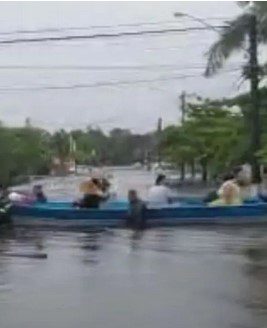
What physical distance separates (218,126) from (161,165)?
41.5 m

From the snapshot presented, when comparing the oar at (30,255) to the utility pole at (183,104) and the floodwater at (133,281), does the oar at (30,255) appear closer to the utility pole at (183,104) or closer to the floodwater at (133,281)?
the floodwater at (133,281)

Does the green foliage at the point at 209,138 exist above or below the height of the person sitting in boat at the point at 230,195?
above

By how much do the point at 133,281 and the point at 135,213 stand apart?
11492 millimetres

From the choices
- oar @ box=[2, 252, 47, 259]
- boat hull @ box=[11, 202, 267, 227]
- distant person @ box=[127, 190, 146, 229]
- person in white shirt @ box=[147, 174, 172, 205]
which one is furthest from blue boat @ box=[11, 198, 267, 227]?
oar @ box=[2, 252, 47, 259]

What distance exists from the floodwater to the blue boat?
2.78 m

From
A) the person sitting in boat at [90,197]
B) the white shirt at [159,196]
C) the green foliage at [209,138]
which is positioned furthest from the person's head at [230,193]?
the green foliage at [209,138]

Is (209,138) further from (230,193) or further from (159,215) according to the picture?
(159,215)

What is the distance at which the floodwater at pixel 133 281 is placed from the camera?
1121 cm

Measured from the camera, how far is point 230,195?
87.8 feet

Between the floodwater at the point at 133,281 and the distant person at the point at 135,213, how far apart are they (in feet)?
7.42

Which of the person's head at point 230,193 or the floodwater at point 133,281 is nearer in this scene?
the floodwater at point 133,281

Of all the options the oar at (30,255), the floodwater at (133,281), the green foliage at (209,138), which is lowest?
the floodwater at (133,281)

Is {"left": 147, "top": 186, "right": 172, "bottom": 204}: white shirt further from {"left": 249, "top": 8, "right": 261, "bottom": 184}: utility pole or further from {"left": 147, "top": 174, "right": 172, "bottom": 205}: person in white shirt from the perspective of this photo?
{"left": 249, "top": 8, "right": 261, "bottom": 184}: utility pole

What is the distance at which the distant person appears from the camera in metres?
25.8
